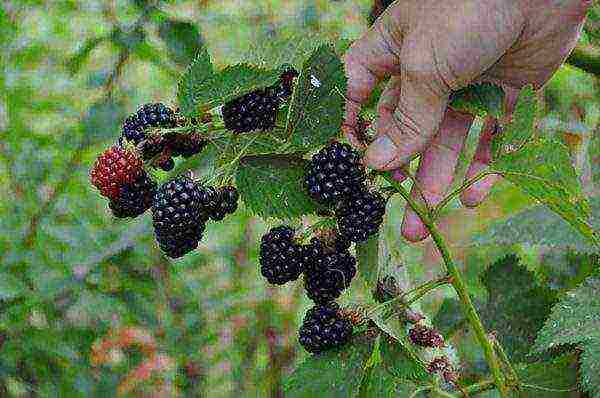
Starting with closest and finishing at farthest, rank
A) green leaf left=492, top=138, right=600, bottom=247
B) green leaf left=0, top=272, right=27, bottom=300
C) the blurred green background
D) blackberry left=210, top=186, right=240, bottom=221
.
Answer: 1. green leaf left=492, top=138, right=600, bottom=247
2. blackberry left=210, top=186, right=240, bottom=221
3. green leaf left=0, top=272, right=27, bottom=300
4. the blurred green background

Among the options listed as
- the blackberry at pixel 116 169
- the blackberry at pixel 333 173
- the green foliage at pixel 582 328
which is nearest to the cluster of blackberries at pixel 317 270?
the blackberry at pixel 333 173

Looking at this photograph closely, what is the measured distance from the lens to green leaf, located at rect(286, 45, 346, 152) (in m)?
1.15

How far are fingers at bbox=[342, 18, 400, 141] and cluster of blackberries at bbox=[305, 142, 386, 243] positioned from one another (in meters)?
0.29

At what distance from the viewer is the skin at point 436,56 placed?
50.6 inches

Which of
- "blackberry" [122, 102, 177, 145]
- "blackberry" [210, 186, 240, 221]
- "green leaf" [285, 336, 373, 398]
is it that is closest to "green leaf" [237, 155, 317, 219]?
"blackberry" [210, 186, 240, 221]

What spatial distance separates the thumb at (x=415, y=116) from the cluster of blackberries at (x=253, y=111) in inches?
6.7

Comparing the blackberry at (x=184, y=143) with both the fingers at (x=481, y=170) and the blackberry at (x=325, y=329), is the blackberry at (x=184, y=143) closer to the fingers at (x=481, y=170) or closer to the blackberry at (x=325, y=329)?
the blackberry at (x=325, y=329)

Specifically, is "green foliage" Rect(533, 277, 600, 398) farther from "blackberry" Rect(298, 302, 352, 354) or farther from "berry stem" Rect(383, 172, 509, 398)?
"blackberry" Rect(298, 302, 352, 354)

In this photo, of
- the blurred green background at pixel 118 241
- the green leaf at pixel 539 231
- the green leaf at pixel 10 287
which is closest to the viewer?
the green leaf at pixel 539 231

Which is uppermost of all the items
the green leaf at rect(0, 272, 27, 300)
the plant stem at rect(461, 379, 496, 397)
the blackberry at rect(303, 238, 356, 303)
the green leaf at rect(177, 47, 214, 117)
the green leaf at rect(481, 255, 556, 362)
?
the green leaf at rect(177, 47, 214, 117)

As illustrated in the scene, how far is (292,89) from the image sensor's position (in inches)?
47.7

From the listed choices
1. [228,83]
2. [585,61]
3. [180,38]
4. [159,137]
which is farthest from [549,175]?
[180,38]

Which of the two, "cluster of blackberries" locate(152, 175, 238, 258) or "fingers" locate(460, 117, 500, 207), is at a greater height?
"cluster of blackberries" locate(152, 175, 238, 258)

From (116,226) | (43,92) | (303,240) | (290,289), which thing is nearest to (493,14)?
(303,240)
